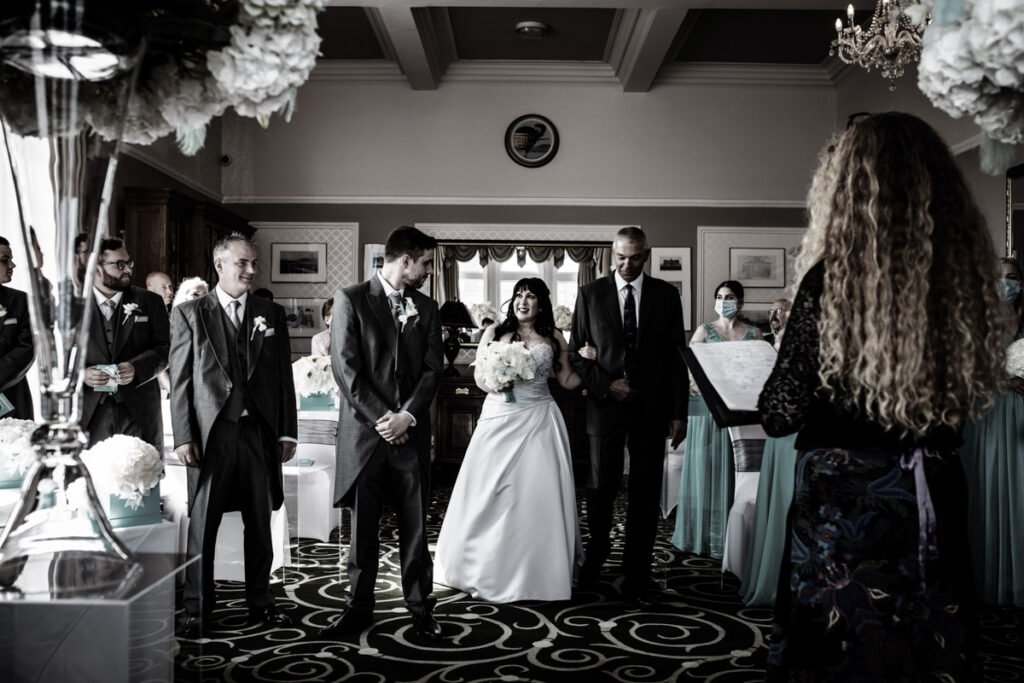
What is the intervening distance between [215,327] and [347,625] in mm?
1461

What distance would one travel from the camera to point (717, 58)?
921 cm

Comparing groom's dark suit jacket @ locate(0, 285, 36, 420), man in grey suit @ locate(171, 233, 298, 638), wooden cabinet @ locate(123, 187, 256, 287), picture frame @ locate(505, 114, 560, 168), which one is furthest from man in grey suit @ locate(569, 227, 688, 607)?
picture frame @ locate(505, 114, 560, 168)

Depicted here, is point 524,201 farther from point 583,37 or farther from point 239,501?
point 239,501

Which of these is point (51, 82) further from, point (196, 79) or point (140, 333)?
point (140, 333)

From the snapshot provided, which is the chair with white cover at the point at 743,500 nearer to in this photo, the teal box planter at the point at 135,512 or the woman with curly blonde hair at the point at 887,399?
the woman with curly blonde hair at the point at 887,399

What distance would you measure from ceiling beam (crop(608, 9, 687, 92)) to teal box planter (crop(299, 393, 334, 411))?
4450 mm

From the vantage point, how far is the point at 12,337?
164 inches

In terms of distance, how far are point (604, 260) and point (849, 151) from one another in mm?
7730

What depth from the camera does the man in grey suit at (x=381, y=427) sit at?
3.60 meters

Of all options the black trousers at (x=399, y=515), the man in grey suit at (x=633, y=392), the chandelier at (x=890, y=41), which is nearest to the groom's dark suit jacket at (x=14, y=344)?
the black trousers at (x=399, y=515)

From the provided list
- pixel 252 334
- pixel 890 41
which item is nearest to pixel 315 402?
pixel 252 334

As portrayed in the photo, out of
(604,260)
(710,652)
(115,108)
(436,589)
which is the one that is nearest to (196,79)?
(115,108)

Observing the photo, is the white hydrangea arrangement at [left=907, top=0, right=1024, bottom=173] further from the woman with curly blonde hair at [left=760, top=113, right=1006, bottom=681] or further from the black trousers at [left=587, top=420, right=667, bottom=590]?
the black trousers at [left=587, top=420, right=667, bottom=590]

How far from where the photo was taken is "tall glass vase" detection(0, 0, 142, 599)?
3.53ft
